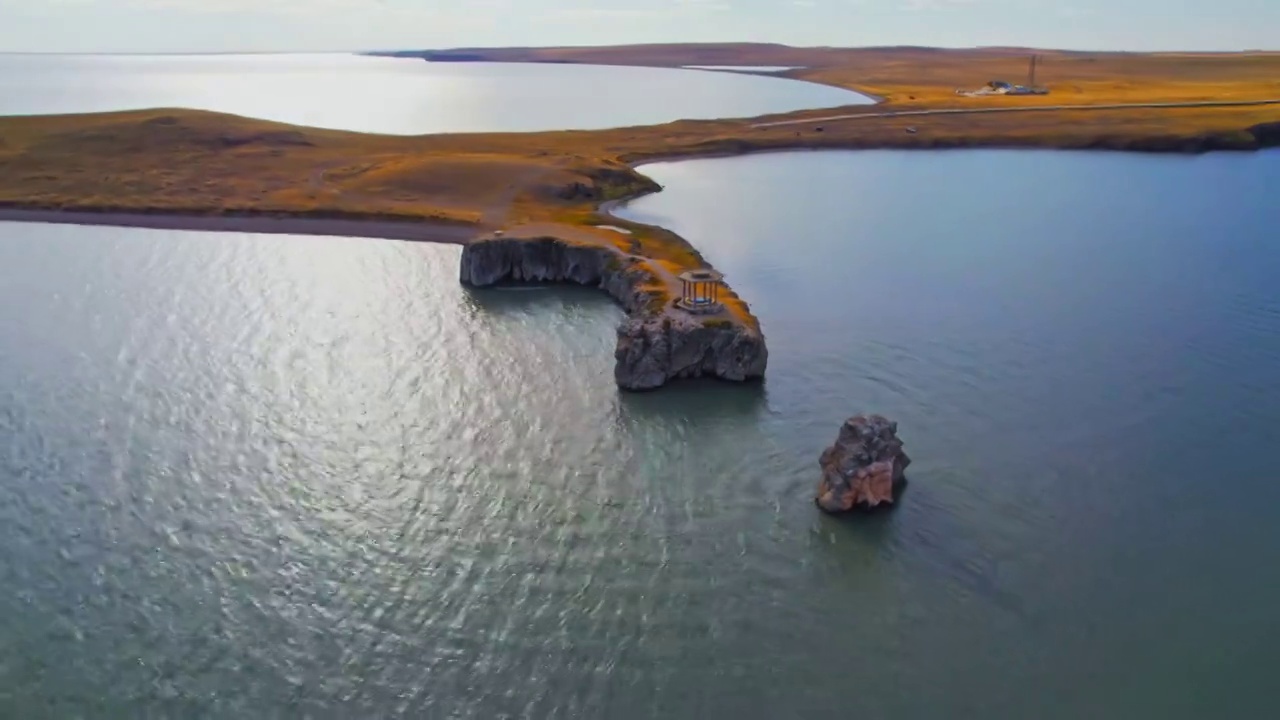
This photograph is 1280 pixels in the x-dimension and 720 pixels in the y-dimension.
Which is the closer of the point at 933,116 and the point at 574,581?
the point at 574,581

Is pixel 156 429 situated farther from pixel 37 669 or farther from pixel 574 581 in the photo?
pixel 574 581

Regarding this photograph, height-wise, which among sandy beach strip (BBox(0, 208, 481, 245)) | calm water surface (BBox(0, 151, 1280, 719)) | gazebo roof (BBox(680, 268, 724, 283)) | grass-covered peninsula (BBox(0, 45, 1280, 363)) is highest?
grass-covered peninsula (BBox(0, 45, 1280, 363))

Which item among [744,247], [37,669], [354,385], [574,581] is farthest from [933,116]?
[37,669]

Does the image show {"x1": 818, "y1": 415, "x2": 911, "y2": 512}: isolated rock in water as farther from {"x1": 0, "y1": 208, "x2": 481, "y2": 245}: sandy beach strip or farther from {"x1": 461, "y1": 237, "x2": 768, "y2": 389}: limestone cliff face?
{"x1": 0, "y1": 208, "x2": 481, "y2": 245}: sandy beach strip

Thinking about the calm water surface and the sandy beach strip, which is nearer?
the calm water surface

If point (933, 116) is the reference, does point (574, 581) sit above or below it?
below

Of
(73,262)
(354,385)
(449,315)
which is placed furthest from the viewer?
(73,262)

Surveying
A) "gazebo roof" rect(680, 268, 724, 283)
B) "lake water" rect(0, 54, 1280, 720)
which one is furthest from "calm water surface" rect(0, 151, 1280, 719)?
"gazebo roof" rect(680, 268, 724, 283)

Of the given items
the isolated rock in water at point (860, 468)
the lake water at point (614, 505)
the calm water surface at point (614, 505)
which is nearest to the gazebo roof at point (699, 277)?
the lake water at point (614, 505)
